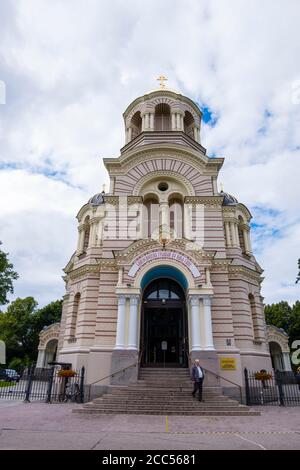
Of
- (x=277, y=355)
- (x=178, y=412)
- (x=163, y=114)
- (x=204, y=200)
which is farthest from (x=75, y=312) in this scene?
(x=277, y=355)

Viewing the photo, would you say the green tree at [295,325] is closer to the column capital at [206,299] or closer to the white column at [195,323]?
the column capital at [206,299]

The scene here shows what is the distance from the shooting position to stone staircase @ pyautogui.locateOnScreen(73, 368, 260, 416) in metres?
12.5

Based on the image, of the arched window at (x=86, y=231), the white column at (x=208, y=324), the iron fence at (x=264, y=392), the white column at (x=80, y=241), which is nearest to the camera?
the iron fence at (x=264, y=392)

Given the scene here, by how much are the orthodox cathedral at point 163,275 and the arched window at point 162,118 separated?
1.67 metres

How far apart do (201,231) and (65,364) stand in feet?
36.8

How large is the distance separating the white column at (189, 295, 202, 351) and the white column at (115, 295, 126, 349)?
3.54m

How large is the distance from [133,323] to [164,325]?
9.92ft

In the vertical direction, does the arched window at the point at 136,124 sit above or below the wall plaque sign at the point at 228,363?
above

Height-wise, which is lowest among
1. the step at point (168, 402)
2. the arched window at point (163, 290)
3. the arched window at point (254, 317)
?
the step at point (168, 402)

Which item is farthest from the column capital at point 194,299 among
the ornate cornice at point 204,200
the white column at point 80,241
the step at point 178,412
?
the white column at point 80,241

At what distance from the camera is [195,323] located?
16516 millimetres

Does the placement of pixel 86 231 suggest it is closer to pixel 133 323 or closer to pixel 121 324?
pixel 121 324

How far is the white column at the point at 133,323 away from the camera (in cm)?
1631

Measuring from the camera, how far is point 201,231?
20.5 m
